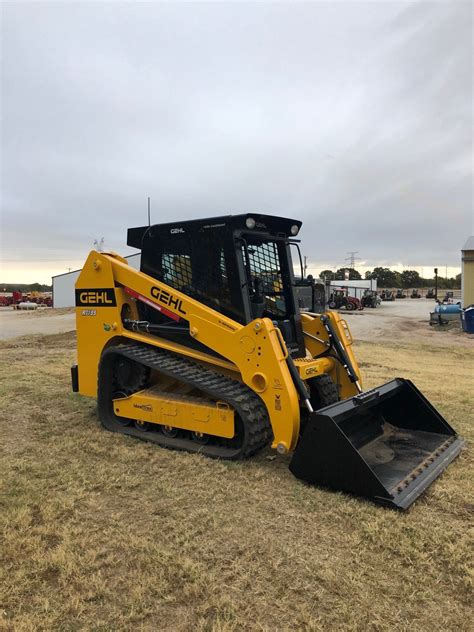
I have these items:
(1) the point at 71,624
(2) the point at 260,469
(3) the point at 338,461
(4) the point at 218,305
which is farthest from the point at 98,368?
(1) the point at 71,624

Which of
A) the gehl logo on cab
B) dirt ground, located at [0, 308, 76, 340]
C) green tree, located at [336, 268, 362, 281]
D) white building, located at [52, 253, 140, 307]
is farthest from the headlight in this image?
green tree, located at [336, 268, 362, 281]

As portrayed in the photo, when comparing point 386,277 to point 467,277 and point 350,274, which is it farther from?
point 467,277

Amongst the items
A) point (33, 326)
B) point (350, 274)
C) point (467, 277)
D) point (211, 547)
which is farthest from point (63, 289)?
point (350, 274)

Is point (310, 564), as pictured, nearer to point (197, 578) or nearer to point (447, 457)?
point (197, 578)

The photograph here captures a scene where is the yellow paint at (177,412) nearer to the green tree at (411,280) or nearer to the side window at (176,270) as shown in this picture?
the side window at (176,270)

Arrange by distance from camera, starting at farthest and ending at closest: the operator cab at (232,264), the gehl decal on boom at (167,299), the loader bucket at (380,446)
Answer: the gehl decal on boom at (167,299) < the operator cab at (232,264) < the loader bucket at (380,446)

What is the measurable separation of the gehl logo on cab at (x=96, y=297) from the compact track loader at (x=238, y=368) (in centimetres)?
2

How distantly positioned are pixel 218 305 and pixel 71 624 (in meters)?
3.23

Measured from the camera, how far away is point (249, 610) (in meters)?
2.56

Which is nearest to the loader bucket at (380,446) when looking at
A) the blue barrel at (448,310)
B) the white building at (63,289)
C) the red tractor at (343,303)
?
the blue barrel at (448,310)

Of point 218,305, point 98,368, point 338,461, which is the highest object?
point 218,305

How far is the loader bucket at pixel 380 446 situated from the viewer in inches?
147

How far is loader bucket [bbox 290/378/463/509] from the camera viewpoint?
12.3 feet

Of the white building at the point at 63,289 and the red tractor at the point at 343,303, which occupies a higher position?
the white building at the point at 63,289
